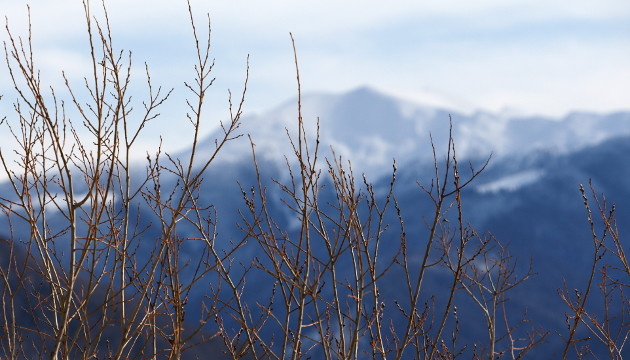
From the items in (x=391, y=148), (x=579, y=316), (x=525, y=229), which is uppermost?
(x=391, y=148)

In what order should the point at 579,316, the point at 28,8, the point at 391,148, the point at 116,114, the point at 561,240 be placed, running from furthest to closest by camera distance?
the point at 391,148, the point at 561,240, the point at 579,316, the point at 28,8, the point at 116,114

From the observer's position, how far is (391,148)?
183500 millimetres

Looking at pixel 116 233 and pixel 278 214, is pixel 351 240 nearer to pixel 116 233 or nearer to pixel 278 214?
pixel 116 233

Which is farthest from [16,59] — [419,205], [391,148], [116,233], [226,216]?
[391,148]

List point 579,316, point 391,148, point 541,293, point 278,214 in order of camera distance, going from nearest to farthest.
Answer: point 579,316
point 541,293
point 278,214
point 391,148

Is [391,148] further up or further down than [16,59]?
further up

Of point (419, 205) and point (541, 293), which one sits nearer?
point (541, 293)

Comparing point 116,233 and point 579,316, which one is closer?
point 116,233

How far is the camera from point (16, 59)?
432 cm

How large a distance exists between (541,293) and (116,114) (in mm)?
112785

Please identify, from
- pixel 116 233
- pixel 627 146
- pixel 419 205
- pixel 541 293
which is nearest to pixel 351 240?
pixel 116 233

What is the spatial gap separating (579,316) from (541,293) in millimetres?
111069

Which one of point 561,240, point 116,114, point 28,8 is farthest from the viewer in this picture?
point 561,240

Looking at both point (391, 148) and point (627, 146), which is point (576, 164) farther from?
point (391, 148)
